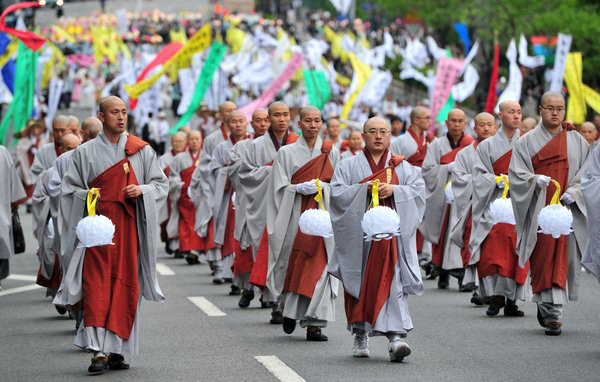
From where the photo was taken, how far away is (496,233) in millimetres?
12430

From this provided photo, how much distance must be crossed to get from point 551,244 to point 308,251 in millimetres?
1969

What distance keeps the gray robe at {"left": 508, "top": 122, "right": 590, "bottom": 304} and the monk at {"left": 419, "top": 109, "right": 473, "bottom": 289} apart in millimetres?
3352

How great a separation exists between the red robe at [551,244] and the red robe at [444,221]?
3.78 metres

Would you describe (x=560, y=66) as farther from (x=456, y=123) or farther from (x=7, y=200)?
(x=7, y=200)

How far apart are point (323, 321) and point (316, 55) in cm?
2870

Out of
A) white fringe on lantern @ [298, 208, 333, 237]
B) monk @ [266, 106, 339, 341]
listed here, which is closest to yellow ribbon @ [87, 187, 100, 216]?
white fringe on lantern @ [298, 208, 333, 237]

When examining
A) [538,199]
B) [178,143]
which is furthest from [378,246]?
[178,143]

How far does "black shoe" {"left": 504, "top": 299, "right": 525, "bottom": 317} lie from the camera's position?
12.0 m

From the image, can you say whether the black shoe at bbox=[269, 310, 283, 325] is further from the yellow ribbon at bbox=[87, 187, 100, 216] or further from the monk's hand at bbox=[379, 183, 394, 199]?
the yellow ribbon at bbox=[87, 187, 100, 216]

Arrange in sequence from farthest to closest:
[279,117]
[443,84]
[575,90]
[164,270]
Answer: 1. [443,84]
2. [575,90]
3. [164,270]
4. [279,117]

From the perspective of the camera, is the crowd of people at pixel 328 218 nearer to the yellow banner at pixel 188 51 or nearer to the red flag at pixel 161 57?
the yellow banner at pixel 188 51

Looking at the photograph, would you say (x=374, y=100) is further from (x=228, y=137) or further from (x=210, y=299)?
(x=210, y=299)

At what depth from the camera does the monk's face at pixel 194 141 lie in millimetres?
18516

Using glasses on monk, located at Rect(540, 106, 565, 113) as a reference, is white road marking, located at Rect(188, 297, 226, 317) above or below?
below
